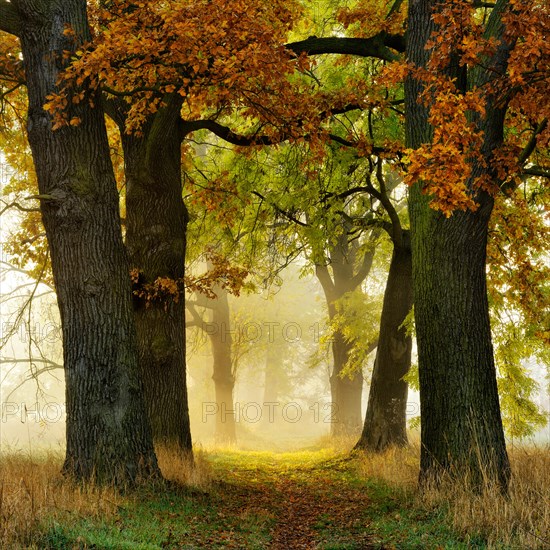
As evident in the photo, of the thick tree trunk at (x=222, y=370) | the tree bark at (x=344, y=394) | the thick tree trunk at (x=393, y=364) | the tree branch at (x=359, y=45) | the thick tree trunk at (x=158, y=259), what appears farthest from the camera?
the thick tree trunk at (x=222, y=370)

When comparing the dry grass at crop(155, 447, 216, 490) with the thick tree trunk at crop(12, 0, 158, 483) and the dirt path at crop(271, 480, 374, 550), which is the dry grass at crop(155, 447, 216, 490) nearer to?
the thick tree trunk at crop(12, 0, 158, 483)

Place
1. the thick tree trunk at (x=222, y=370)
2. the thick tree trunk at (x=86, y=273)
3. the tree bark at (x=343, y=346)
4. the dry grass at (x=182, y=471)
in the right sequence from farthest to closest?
the thick tree trunk at (x=222, y=370) < the tree bark at (x=343, y=346) < the dry grass at (x=182, y=471) < the thick tree trunk at (x=86, y=273)

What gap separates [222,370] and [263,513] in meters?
15.6

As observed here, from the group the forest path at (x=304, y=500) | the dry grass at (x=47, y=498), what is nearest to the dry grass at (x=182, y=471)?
the dry grass at (x=47, y=498)

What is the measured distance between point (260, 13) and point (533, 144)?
447 cm

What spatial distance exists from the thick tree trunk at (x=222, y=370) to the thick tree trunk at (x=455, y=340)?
15.4 m

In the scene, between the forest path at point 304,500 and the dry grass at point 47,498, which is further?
the forest path at point 304,500

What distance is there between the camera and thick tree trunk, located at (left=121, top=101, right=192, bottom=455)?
32.3ft

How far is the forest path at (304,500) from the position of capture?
6.57 meters

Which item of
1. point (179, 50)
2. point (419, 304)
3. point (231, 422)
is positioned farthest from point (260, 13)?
point (231, 422)
